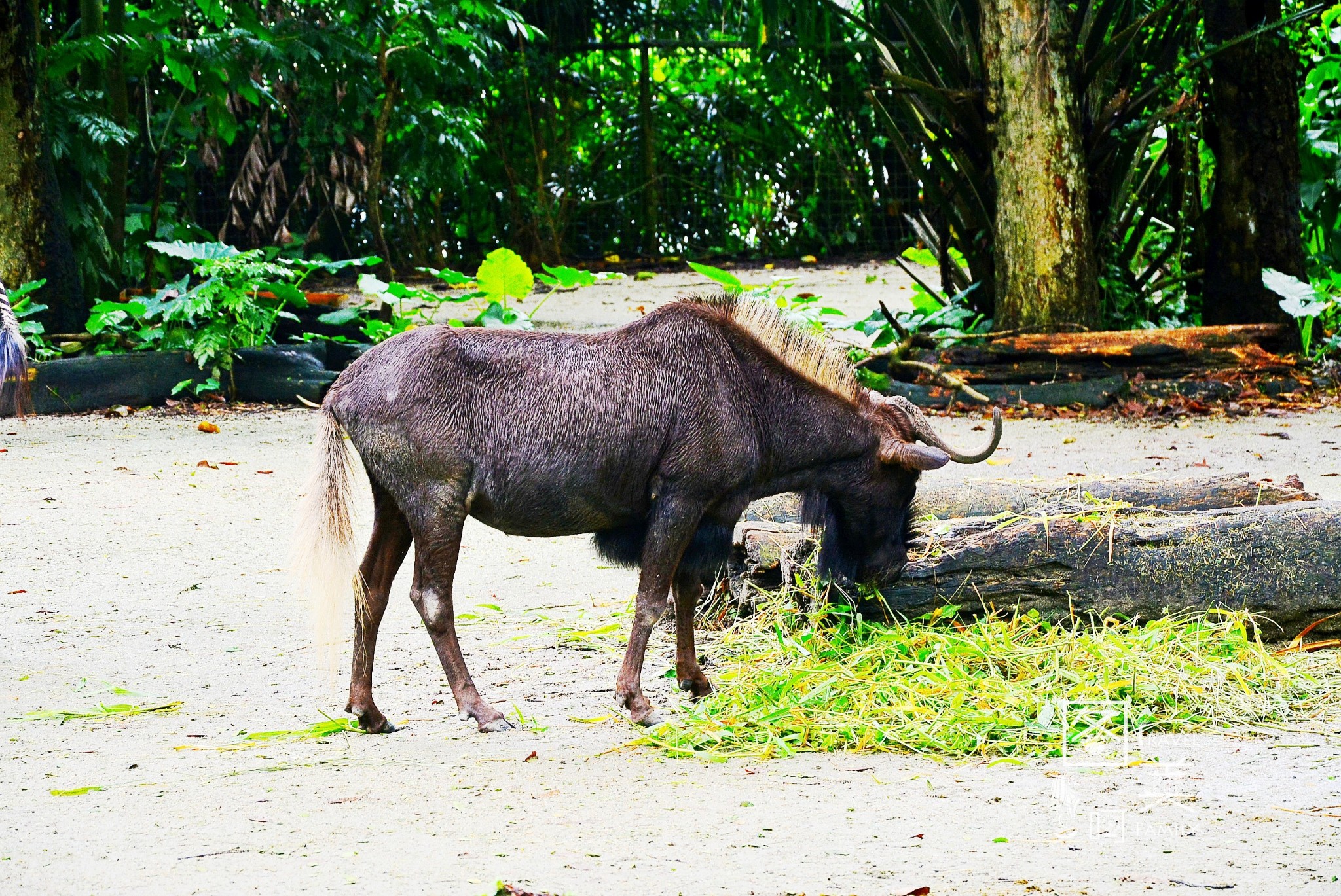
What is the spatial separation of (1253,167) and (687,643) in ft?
26.9

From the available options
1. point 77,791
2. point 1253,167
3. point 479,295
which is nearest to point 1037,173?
point 1253,167

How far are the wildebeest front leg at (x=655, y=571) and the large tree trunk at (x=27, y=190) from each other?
8452 mm

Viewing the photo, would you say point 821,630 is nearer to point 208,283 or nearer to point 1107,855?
point 1107,855

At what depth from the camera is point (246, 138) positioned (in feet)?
53.9

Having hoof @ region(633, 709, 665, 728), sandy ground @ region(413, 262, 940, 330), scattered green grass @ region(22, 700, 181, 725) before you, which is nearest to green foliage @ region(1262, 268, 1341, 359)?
sandy ground @ region(413, 262, 940, 330)

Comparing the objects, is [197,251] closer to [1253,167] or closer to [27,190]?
[27,190]

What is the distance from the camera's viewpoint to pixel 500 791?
3857 millimetres

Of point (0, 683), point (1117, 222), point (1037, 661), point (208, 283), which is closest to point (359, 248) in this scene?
point (208, 283)

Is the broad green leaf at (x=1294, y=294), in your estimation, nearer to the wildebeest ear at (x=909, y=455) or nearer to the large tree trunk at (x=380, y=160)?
the wildebeest ear at (x=909, y=455)

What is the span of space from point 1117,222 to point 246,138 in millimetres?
10281

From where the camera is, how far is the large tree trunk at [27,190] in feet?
36.3

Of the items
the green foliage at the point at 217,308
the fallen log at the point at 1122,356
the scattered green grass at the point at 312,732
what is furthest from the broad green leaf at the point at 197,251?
the scattered green grass at the point at 312,732

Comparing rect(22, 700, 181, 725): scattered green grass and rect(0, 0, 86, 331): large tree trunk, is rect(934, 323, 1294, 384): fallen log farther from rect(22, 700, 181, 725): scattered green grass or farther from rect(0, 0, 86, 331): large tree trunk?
rect(0, 0, 86, 331): large tree trunk

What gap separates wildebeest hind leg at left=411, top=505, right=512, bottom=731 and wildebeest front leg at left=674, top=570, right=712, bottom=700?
0.74 meters
